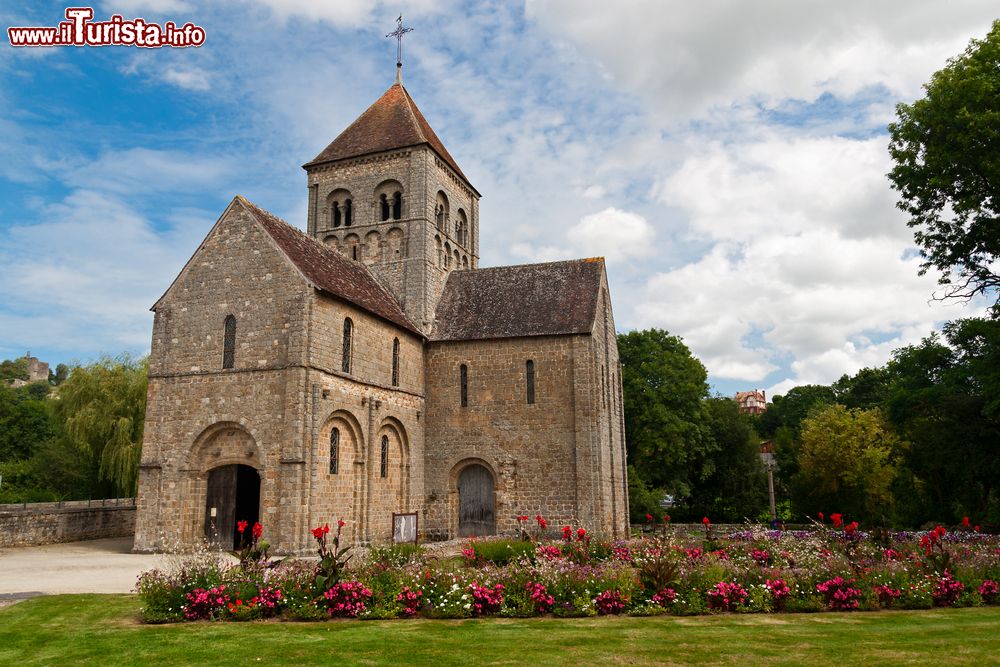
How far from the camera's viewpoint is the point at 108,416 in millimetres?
34812

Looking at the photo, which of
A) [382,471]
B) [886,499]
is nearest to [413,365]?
[382,471]

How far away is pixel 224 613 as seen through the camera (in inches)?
447

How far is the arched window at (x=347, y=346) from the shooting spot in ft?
79.4

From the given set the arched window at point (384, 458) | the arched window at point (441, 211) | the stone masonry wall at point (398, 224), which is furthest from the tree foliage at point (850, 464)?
the arched window at point (384, 458)

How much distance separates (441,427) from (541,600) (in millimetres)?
17488

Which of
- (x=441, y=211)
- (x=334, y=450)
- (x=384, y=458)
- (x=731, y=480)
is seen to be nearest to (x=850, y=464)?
(x=731, y=480)

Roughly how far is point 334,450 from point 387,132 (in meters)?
16.2

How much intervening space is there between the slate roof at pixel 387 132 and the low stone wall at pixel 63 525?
16947 mm

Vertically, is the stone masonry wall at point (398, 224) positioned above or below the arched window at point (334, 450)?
above

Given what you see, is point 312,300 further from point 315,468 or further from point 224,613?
point 224,613

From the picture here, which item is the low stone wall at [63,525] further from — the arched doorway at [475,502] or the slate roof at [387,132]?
the slate roof at [387,132]

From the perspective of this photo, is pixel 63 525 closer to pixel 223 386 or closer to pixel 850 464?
pixel 223 386

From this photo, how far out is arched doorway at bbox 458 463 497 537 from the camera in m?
27.8

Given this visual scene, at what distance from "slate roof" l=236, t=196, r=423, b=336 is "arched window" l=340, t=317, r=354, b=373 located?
717 millimetres
